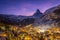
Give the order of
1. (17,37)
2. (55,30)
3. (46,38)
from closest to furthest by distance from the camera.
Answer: (17,37)
(46,38)
(55,30)

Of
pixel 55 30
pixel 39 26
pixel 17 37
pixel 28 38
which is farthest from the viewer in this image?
pixel 39 26

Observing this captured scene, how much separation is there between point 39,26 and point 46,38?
77.2ft

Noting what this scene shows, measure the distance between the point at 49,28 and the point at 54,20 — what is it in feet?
19.3

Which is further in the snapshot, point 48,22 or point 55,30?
point 48,22

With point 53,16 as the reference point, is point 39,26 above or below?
below

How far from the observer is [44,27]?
7469 centimetres

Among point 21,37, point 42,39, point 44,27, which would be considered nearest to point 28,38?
point 21,37

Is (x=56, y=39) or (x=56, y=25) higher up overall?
(x=56, y=25)

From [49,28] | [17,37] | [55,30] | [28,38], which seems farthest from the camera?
[49,28]

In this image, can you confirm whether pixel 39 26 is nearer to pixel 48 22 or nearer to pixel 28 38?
pixel 48 22

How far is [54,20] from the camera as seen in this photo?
245 ft

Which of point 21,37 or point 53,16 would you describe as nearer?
point 21,37

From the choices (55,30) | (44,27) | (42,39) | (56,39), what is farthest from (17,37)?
(44,27)

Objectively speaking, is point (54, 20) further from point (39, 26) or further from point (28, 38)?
point (28, 38)
